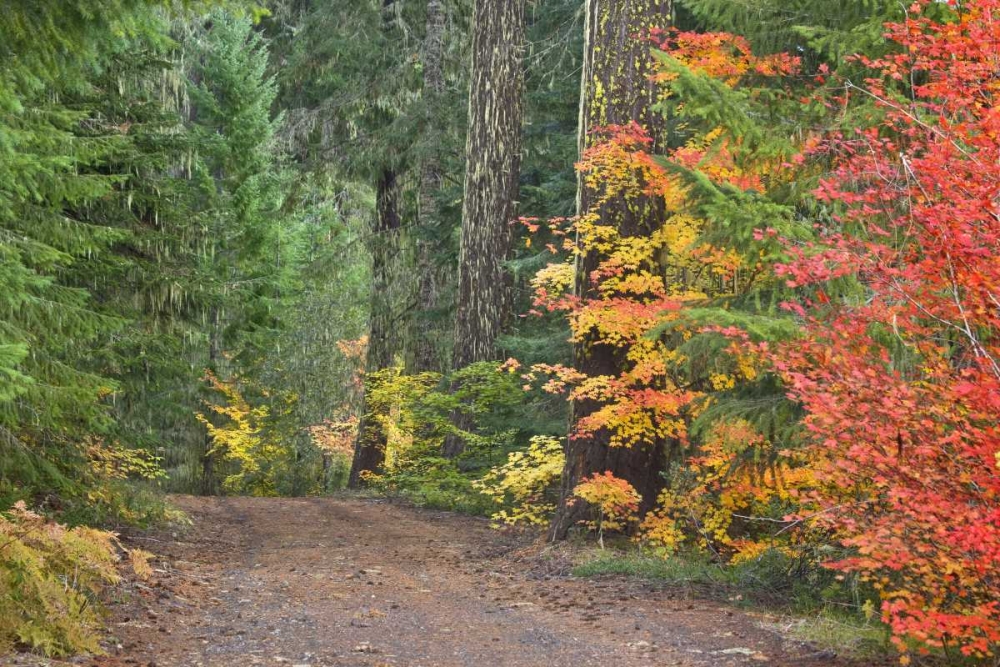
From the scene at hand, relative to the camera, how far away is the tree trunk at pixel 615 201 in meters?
10.3

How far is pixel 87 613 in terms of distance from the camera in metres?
6.12

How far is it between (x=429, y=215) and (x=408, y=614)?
12187 millimetres

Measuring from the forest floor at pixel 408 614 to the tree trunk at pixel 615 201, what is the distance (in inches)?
39.7

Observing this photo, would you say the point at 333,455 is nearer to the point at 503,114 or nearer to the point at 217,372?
the point at 217,372

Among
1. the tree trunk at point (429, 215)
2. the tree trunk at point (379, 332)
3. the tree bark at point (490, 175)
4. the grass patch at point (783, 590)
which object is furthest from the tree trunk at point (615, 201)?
the tree trunk at point (379, 332)

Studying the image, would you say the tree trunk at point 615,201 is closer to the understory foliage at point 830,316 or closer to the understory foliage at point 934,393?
the understory foliage at point 830,316

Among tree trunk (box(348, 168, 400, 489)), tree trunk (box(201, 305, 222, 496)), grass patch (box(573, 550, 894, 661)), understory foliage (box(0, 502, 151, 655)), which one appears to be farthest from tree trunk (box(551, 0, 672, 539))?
tree trunk (box(201, 305, 222, 496))

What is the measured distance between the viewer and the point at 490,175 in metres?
15.9

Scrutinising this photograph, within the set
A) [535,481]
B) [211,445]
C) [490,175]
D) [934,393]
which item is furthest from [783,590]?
[211,445]

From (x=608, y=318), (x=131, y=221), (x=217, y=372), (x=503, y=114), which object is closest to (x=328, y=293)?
(x=217, y=372)

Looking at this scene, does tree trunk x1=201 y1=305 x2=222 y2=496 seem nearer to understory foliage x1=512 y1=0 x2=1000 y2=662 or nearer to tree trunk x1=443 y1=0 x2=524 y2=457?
tree trunk x1=443 y1=0 x2=524 y2=457

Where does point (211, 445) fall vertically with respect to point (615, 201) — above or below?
below

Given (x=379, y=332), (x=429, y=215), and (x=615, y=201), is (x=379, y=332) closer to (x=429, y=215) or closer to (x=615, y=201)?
(x=429, y=215)

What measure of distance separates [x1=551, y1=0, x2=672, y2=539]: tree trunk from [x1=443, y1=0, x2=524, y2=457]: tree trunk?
5.06m
